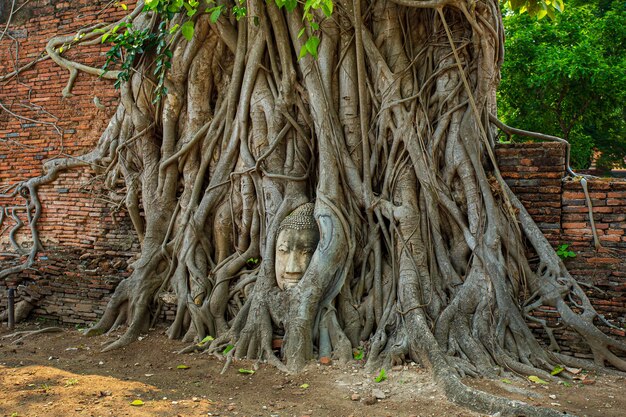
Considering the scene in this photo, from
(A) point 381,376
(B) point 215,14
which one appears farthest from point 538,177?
(B) point 215,14

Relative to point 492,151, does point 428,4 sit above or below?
above

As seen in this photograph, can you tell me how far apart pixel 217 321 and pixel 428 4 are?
317cm

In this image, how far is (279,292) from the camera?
4.96m

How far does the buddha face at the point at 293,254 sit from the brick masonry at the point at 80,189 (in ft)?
5.94

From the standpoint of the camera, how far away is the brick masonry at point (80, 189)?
5.06 metres

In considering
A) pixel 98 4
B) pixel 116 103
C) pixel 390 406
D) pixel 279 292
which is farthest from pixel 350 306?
pixel 98 4

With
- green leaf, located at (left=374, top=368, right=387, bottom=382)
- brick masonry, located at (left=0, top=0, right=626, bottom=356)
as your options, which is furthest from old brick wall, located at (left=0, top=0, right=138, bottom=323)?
green leaf, located at (left=374, top=368, right=387, bottom=382)

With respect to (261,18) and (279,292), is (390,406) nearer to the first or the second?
(279,292)

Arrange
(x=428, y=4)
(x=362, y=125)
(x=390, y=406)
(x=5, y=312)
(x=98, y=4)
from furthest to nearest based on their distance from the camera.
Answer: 1. (x=98, y=4)
2. (x=5, y=312)
3. (x=362, y=125)
4. (x=428, y=4)
5. (x=390, y=406)

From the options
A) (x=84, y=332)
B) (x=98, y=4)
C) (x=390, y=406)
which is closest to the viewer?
(x=390, y=406)

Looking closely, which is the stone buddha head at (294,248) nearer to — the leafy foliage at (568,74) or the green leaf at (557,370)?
the green leaf at (557,370)

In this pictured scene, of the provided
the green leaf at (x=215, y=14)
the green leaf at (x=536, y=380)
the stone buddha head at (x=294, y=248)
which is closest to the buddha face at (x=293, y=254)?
the stone buddha head at (x=294, y=248)

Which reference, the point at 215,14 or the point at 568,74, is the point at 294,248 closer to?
the point at 215,14

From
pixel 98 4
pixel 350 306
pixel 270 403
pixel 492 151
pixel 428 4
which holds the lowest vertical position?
pixel 270 403
